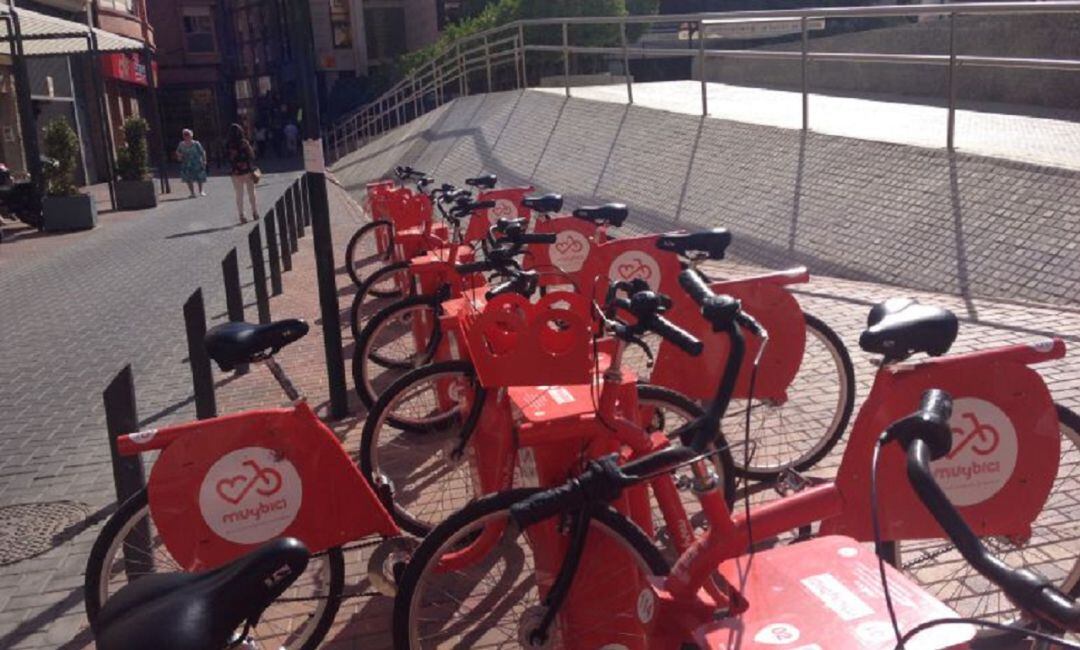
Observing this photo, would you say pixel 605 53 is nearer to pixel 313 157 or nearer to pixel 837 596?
pixel 313 157

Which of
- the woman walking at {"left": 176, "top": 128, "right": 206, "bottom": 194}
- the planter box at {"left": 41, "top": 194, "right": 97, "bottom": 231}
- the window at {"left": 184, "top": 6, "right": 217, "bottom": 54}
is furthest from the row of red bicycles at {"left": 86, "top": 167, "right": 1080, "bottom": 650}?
the window at {"left": 184, "top": 6, "right": 217, "bottom": 54}

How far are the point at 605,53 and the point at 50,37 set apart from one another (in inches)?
411

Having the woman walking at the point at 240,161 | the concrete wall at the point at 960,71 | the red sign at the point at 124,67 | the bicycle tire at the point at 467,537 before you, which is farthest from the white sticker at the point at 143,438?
the red sign at the point at 124,67

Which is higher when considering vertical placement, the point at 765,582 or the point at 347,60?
the point at 347,60

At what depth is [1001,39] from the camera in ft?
58.6

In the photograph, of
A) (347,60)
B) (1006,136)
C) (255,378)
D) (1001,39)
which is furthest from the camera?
(347,60)

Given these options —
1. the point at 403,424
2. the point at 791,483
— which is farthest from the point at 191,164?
the point at 791,483

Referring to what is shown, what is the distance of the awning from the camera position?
1956cm

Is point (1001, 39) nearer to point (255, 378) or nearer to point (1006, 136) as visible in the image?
point (1006, 136)

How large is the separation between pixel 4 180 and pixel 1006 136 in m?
17.7

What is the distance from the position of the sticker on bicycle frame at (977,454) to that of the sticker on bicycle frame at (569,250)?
3.60 m

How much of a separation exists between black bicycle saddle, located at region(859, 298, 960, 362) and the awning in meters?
18.9

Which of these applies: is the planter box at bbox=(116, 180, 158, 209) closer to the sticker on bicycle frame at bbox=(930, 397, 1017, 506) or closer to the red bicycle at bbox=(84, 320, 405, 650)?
the red bicycle at bbox=(84, 320, 405, 650)

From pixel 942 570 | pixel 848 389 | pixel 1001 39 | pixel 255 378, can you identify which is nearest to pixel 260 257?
pixel 255 378
